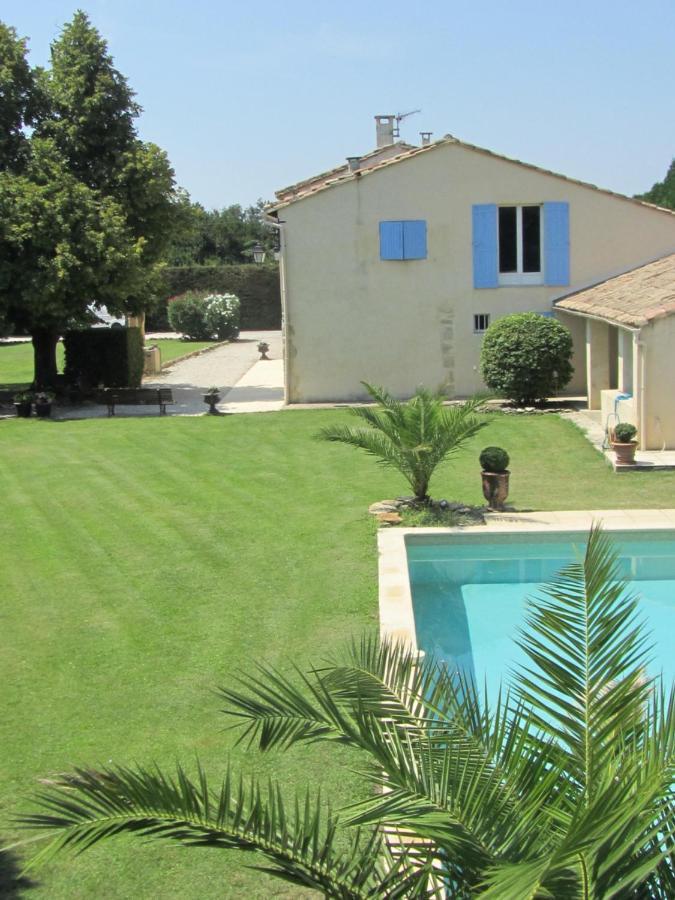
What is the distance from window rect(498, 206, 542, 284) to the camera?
23250mm

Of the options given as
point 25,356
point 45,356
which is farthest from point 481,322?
point 25,356

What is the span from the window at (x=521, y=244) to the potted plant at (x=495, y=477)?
1081 cm

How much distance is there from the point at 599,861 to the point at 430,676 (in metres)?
1.58

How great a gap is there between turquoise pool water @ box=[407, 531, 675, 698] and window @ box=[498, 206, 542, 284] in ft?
40.9

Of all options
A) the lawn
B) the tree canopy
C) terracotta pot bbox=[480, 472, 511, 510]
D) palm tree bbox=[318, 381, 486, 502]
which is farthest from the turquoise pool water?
the tree canopy

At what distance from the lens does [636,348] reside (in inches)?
645

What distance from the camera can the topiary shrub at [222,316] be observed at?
4514 centimetres

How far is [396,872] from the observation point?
372 centimetres

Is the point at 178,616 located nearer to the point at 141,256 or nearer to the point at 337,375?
the point at 337,375

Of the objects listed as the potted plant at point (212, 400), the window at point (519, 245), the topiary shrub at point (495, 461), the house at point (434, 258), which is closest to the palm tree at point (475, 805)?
the topiary shrub at point (495, 461)

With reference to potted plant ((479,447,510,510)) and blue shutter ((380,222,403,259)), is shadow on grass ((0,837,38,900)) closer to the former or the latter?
potted plant ((479,447,510,510))

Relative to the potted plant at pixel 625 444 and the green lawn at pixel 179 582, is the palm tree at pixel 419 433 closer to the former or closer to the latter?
the green lawn at pixel 179 582

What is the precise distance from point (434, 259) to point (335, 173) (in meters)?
6.72

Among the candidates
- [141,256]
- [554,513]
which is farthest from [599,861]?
[141,256]
